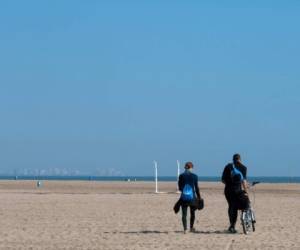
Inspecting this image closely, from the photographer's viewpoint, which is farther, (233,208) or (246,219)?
(233,208)

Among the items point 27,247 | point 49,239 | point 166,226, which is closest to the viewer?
point 27,247

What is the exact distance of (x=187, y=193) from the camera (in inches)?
680

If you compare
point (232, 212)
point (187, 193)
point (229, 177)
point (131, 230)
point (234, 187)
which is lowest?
point (131, 230)

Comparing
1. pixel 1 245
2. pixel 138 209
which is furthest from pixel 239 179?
pixel 138 209

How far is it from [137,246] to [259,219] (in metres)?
7.52

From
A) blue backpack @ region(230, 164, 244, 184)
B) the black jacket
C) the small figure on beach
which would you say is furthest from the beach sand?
blue backpack @ region(230, 164, 244, 184)

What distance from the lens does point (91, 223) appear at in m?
19.6

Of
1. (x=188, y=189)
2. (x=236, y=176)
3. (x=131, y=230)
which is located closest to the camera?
(x=236, y=176)

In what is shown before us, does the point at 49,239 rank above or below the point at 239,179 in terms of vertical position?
below

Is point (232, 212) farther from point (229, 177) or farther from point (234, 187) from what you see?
point (229, 177)

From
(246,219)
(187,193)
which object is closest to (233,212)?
(246,219)

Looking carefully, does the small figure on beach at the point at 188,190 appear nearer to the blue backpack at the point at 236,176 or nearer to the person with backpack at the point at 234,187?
the person with backpack at the point at 234,187

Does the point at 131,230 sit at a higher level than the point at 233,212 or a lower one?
lower

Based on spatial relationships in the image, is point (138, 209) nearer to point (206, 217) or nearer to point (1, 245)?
point (206, 217)
